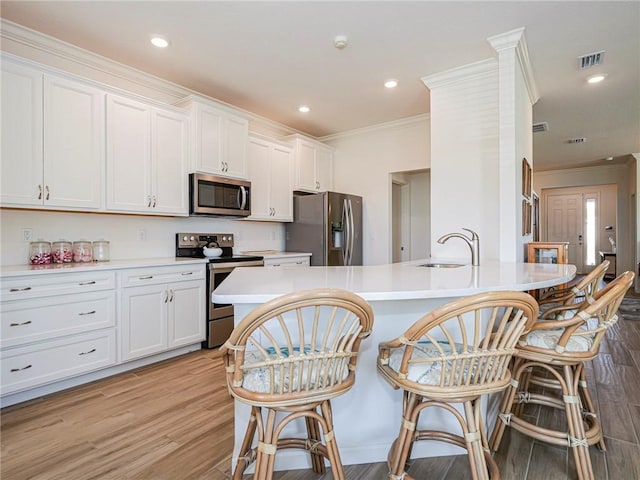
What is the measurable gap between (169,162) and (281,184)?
1.56 m

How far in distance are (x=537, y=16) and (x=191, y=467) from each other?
11.6ft

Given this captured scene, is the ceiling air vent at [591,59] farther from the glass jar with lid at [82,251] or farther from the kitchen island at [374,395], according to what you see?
the glass jar with lid at [82,251]

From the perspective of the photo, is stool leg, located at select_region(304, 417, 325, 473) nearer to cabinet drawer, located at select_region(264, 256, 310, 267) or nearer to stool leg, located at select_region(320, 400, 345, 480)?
stool leg, located at select_region(320, 400, 345, 480)

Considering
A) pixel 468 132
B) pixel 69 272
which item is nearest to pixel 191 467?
pixel 69 272

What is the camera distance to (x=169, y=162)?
3.36m

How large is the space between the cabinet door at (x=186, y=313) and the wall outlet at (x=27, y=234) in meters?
1.10

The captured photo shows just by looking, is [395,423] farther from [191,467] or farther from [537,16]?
[537,16]

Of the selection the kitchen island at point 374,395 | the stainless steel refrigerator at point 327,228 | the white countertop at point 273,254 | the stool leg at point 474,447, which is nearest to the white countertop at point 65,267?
the white countertop at point 273,254

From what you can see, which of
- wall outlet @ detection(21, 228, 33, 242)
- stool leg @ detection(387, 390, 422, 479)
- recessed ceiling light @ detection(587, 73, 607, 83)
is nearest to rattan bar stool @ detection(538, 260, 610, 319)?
stool leg @ detection(387, 390, 422, 479)

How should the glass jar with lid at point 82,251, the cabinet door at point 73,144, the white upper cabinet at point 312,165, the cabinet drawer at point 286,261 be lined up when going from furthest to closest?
the white upper cabinet at point 312,165
the cabinet drawer at point 286,261
the glass jar with lid at point 82,251
the cabinet door at point 73,144

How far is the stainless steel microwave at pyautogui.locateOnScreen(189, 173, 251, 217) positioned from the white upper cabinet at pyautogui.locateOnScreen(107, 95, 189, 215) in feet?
0.32

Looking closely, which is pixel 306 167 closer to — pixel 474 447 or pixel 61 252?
pixel 61 252

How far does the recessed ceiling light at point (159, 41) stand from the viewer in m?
2.76

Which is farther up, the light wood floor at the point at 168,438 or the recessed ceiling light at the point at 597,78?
the recessed ceiling light at the point at 597,78
